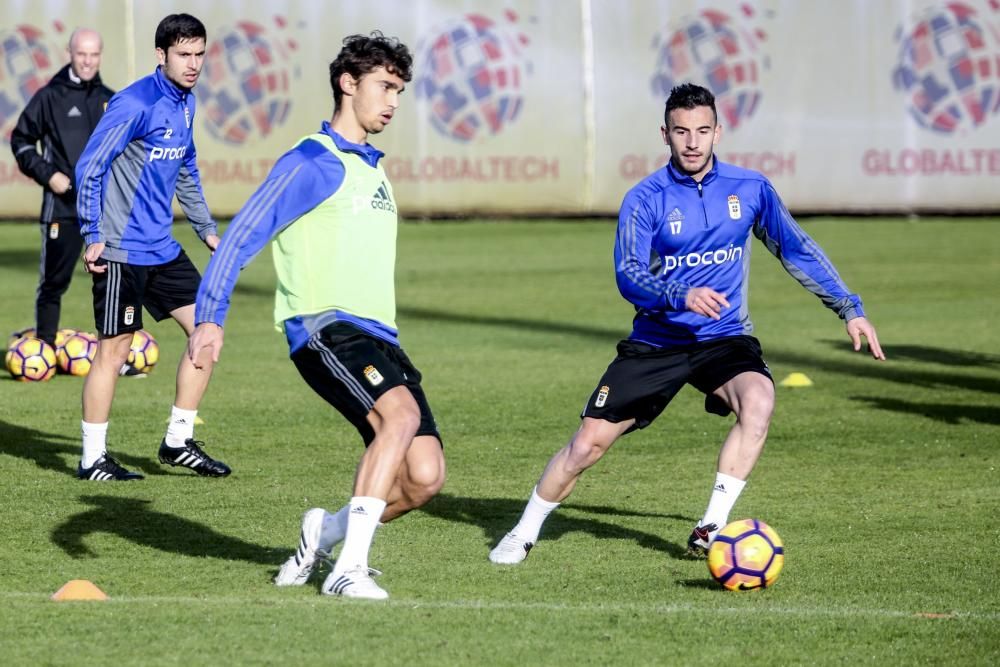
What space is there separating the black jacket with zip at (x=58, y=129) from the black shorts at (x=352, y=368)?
6380mm

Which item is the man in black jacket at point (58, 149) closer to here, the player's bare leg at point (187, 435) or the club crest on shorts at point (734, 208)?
the player's bare leg at point (187, 435)

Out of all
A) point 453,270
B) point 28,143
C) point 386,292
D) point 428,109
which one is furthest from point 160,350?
point 428,109

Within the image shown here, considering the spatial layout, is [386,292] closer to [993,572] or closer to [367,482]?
[367,482]

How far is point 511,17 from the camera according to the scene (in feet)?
81.3

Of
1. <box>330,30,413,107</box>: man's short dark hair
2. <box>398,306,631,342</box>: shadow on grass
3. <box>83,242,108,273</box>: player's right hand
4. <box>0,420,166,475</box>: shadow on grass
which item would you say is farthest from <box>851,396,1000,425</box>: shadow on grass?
<box>330,30,413,107</box>: man's short dark hair

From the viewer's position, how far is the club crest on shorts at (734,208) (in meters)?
7.18

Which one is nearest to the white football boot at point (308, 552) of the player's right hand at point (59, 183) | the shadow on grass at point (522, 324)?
the player's right hand at point (59, 183)

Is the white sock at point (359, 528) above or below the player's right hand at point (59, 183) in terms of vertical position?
below

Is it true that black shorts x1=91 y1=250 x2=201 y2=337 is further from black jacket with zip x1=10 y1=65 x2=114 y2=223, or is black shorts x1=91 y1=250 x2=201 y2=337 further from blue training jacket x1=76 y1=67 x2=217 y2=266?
black jacket with zip x1=10 y1=65 x2=114 y2=223

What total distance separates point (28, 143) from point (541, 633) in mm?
7994

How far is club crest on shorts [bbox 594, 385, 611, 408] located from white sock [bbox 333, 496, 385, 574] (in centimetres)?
137

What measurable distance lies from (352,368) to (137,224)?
3323 mm

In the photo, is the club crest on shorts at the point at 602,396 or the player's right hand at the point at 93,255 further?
the player's right hand at the point at 93,255

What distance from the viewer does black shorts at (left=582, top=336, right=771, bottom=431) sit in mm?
7098
